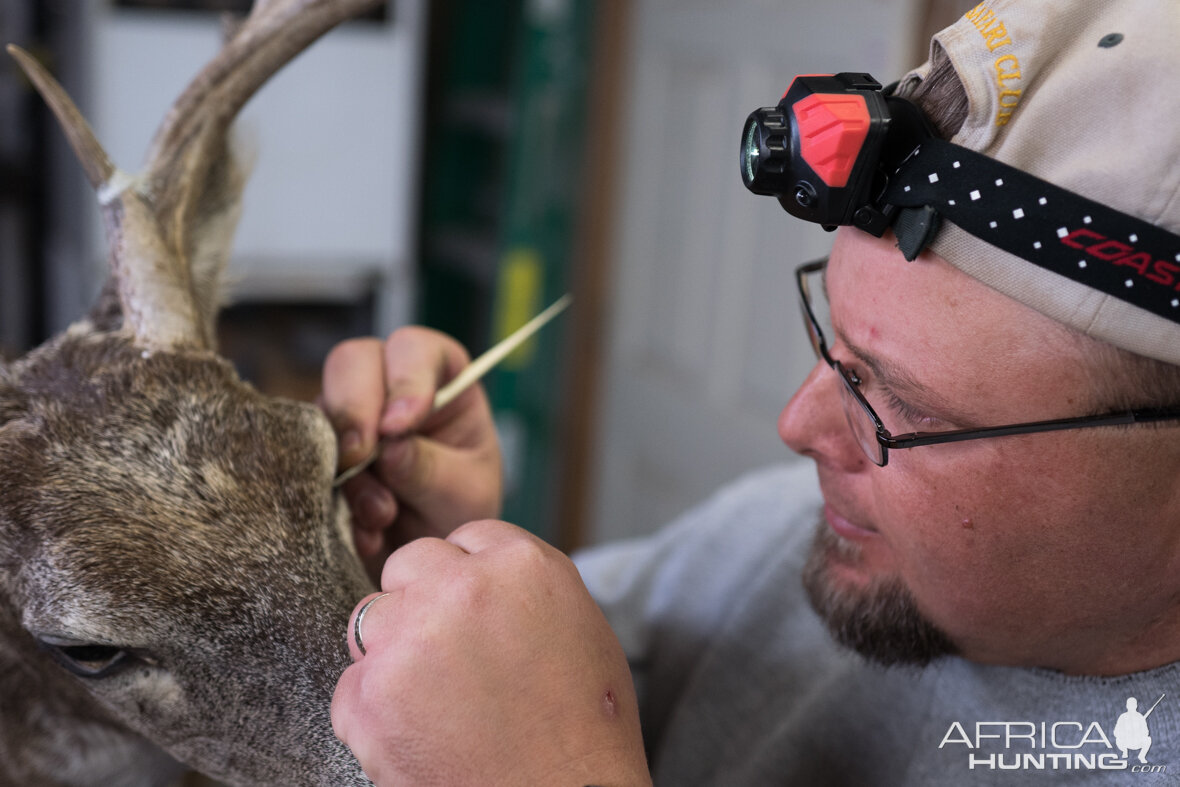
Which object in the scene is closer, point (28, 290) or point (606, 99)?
point (28, 290)

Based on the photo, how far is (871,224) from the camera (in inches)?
31.9

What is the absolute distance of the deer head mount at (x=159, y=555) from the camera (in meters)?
0.85

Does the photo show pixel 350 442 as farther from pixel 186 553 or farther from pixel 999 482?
pixel 999 482

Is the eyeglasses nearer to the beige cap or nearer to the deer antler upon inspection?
the beige cap

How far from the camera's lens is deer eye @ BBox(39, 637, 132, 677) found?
879mm

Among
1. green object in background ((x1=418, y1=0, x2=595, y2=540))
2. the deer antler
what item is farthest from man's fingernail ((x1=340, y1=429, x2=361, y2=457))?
green object in background ((x1=418, y1=0, x2=595, y2=540))

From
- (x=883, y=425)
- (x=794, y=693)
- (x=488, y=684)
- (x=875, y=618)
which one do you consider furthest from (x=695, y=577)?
(x=488, y=684)

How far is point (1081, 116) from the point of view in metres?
0.70

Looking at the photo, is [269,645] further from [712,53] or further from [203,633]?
[712,53]

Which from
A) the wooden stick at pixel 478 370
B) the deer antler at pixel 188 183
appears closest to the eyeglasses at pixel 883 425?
the wooden stick at pixel 478 370

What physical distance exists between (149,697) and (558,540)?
2.90 metres

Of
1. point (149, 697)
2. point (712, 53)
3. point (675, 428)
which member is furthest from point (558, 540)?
point (149, 697)
